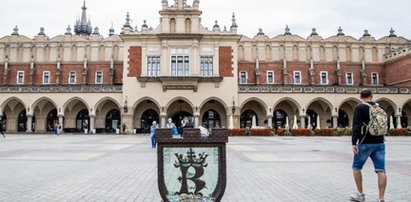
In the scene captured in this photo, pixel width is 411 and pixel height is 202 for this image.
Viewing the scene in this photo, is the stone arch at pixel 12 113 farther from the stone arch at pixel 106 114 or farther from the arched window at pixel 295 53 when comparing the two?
the arched window at pixel 295 53

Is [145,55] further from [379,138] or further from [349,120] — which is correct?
[379,138]

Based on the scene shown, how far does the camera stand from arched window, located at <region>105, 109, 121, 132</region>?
129ft

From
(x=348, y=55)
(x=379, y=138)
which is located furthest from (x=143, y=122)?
(x=379, y=138)

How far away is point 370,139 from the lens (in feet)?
18.0

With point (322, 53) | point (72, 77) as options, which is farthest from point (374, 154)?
point (72, 77)

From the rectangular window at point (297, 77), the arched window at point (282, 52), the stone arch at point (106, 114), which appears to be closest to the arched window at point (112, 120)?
the stone arch at point (106, 114)

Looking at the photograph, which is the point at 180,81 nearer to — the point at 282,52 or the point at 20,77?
the point at 282,52

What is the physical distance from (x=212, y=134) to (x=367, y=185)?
4.42m

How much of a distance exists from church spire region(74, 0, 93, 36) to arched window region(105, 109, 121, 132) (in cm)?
4960

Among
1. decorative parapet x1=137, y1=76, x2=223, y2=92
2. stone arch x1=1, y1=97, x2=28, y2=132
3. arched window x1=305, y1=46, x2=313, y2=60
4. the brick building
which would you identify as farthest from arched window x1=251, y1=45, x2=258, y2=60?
stone arch x1=1, y1=97, x2=28, y2=132

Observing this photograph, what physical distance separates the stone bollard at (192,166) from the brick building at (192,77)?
25.7m

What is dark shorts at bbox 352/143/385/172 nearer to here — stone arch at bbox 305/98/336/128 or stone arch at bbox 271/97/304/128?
stone arch at bbox 271/97/304/128

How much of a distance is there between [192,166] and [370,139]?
3.05 metres

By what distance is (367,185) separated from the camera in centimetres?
711
